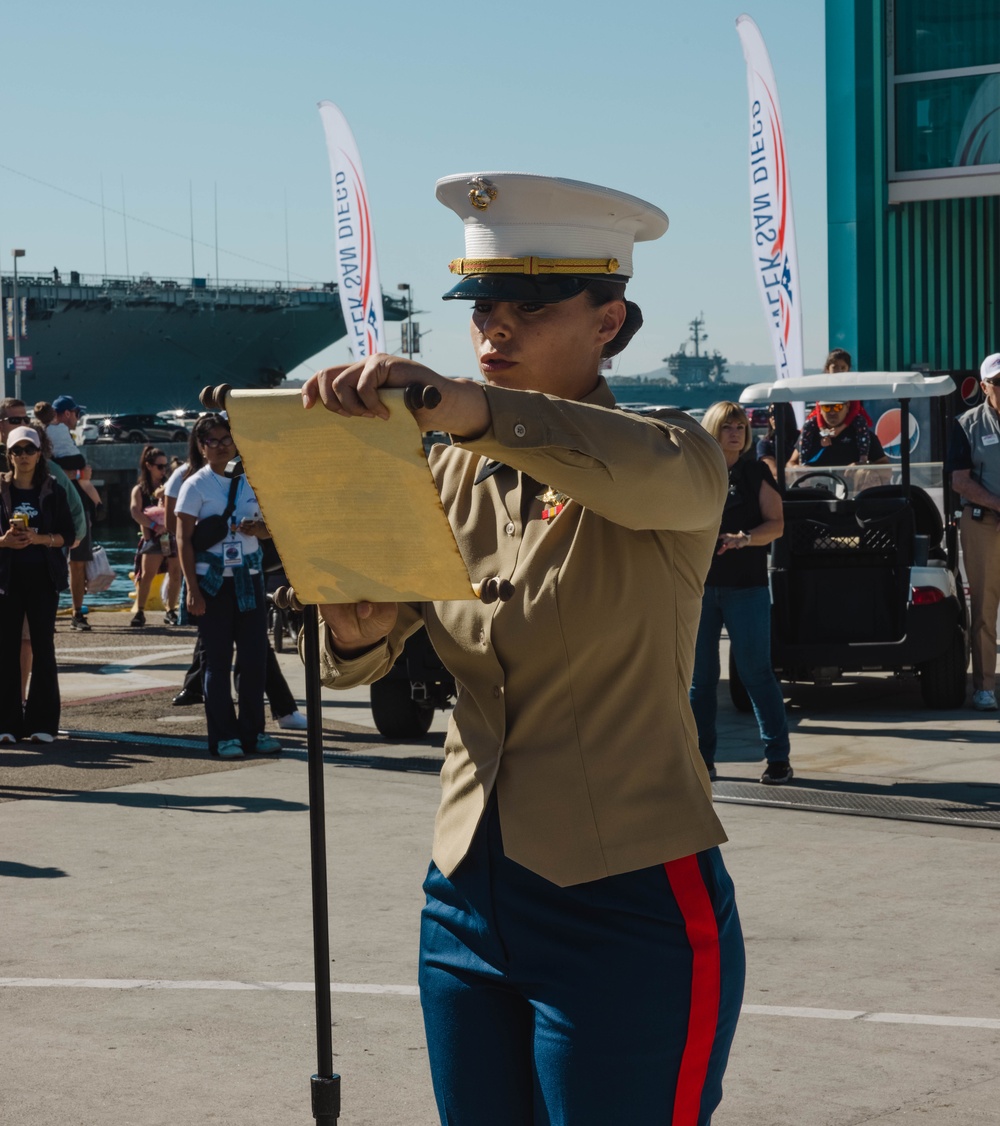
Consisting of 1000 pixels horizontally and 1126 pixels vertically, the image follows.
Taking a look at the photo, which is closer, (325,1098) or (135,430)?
(325,1098)

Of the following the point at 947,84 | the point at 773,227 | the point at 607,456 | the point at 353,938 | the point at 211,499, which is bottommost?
the point at 353,938

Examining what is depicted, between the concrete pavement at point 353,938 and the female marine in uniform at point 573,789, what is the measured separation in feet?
6.35

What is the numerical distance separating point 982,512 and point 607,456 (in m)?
8.59

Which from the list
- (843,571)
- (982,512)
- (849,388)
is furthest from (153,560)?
(982,512)

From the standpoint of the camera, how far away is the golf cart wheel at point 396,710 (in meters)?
9.52

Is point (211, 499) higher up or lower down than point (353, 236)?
lower down

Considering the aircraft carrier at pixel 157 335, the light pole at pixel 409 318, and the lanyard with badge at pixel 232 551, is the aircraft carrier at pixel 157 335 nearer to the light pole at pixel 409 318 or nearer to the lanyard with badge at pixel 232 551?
the light pole at pixel 409 318

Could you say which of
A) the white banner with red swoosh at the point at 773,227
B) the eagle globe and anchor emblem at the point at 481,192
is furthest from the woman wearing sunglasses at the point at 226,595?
the white banner with red swoosh at the point at 773,227

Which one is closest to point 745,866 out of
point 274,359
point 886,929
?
point 886,929

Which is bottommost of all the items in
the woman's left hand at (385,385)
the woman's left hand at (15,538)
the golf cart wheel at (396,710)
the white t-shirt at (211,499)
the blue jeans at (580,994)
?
the golf cart wheel at (396,710)

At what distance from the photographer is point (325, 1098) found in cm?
248

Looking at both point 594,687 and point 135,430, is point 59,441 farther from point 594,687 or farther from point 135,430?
point 135,430

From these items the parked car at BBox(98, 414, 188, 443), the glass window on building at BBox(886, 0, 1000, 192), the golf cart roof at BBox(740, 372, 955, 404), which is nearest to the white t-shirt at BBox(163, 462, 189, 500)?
the golf cart roof at BBox(740, 372, 955, 404)

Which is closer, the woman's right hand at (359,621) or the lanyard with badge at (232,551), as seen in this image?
the woman's right hand at (359,621)
